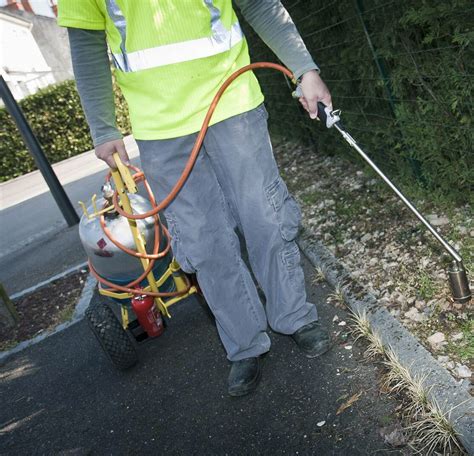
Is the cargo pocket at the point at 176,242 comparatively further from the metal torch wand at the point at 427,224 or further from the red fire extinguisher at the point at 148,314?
the metal torch wand at the point at 427,224

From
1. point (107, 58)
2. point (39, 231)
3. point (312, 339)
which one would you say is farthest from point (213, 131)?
point (39, 231)

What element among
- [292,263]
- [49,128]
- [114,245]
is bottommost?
[292,263]

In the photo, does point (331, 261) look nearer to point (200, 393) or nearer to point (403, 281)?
point (403, 281)

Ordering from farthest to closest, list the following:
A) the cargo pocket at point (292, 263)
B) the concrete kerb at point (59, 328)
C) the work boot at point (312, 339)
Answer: the concrete kerb at point (59, 328), the work boot at point (312, 339), the cargo pocket at point (292, 263)

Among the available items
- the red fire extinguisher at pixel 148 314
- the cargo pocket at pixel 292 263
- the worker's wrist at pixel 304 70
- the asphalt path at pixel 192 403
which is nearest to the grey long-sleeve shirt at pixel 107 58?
the worker's wrist at pixel 304 70

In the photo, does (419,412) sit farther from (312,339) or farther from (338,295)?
(338,295)

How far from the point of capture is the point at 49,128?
1614cm

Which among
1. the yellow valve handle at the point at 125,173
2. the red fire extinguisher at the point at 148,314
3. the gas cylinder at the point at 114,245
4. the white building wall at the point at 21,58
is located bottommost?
the red fire extinguisher at the point at 148,314

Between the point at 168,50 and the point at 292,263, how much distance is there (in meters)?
1.02

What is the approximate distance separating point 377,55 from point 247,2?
4.39ft

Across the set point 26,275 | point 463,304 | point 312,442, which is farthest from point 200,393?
point 26,275

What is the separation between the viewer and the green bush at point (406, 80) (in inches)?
103

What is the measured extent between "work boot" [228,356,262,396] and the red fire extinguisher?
58 centimetres

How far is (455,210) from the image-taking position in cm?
302
